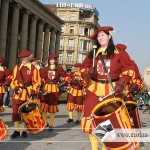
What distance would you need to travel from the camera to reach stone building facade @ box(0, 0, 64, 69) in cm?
4312

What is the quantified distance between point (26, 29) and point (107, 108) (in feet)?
153

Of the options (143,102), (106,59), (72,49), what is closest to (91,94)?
(106,59)

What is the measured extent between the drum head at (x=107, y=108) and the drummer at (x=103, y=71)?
75 cm

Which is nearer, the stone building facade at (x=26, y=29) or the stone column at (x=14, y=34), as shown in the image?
the stone building facade at (x=26, y=29)

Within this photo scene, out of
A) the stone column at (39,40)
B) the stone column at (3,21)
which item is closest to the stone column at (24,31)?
the stone column at (3,21)

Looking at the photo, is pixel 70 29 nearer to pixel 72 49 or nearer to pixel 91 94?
pixel 72 49

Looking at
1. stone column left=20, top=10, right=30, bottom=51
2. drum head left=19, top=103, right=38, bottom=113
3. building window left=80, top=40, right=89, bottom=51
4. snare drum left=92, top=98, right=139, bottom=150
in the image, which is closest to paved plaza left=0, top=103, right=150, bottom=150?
drum head left=19, top=103, right=38, bottom=113

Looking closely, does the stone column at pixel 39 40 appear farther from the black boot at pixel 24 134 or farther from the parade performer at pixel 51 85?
the black boot at pixel 24 134

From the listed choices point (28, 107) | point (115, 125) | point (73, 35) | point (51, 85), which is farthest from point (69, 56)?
point (115, 125)

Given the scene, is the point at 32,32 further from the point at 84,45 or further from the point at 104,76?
the point at 104,76

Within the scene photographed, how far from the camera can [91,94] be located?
582 cm

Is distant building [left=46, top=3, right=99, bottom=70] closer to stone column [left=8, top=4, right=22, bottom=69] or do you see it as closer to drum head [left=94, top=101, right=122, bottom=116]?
stone column [left=8, top=4, right=22, bottom=69]

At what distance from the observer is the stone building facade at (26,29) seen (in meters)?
43.1

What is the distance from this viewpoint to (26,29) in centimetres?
5066
